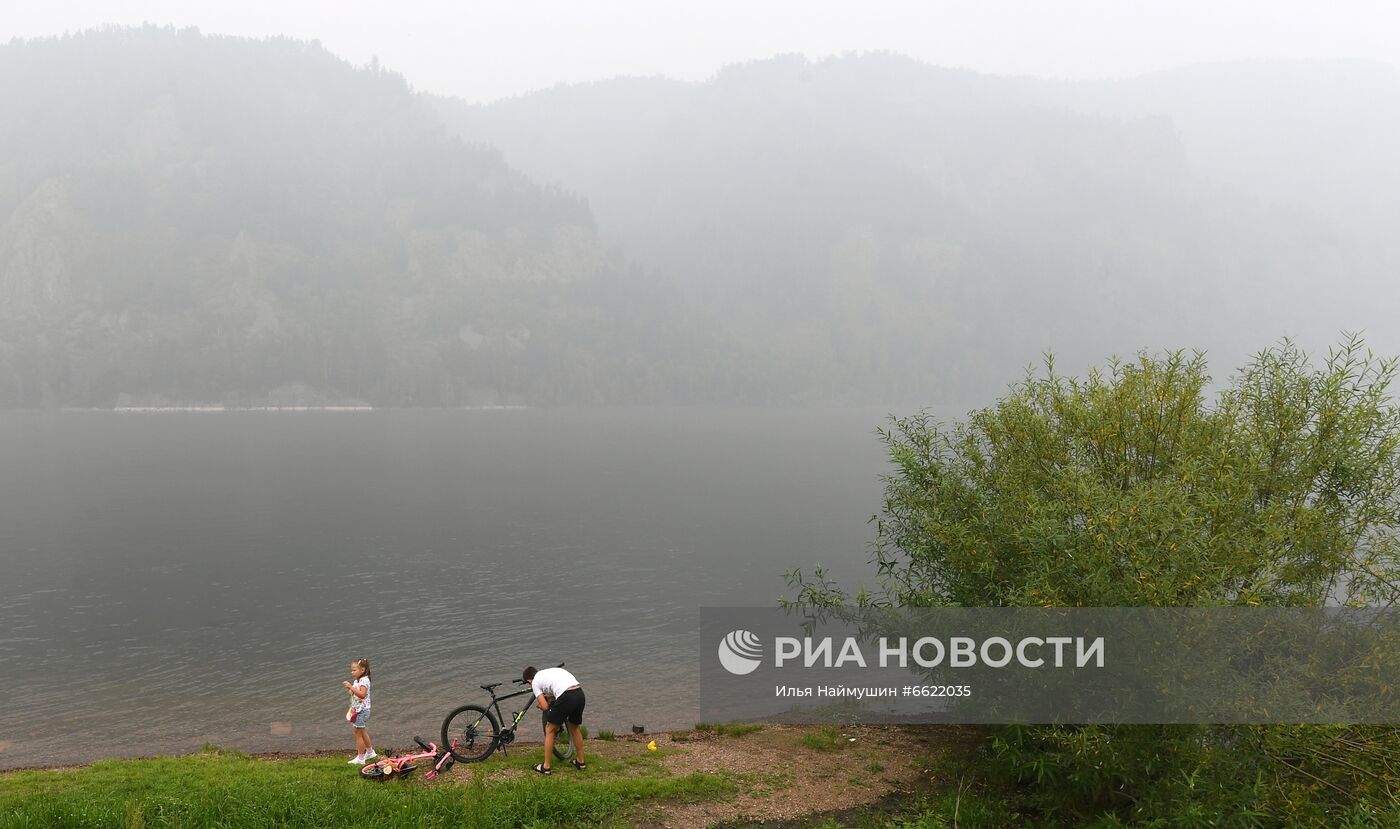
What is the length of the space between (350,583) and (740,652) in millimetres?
30367

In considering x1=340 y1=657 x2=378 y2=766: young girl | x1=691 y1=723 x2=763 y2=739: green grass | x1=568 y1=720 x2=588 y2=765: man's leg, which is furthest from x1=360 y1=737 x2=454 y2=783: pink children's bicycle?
x1=691 y1=723 x2=763 y2=739: green grass

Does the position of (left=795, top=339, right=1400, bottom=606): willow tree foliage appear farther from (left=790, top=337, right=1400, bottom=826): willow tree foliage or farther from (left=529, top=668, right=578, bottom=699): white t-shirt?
(left=529, top=668, right=578, bottom=699): white t-shirt

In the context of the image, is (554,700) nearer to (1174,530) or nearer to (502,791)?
(502,791)

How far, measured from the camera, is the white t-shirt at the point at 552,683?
1725cm

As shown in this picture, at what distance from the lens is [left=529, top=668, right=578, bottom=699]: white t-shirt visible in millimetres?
17250

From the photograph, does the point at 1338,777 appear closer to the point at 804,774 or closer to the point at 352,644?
the point at 804,774

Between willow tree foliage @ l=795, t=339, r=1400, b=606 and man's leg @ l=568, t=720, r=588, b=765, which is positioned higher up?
willow tree foliage @ l=795, t=339, r=1400, b=606

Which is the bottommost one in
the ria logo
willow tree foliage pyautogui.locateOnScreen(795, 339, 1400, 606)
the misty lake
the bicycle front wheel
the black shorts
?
the ria logo

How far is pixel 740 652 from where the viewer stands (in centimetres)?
4250

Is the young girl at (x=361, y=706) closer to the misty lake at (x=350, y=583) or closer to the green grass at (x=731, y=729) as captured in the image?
the misty lake at (x=350, y=583)

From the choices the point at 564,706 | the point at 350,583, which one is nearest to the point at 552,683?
the point at 564,706

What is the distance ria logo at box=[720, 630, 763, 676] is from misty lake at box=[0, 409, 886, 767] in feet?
6.38

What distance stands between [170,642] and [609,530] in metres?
43.1

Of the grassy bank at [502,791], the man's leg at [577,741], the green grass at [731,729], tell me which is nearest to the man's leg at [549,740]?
the grassy bank at [502,791]
